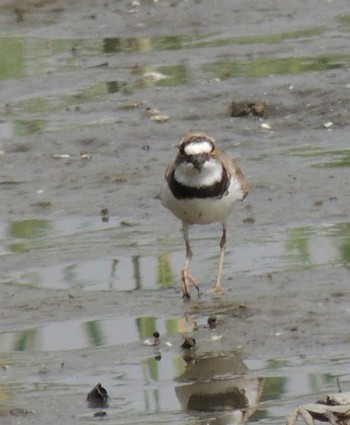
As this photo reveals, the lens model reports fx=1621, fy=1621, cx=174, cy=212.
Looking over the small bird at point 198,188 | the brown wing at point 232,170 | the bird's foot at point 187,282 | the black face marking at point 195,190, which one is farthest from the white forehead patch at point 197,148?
the bird's foot at point 187,282

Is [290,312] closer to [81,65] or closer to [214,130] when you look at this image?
[214,130]

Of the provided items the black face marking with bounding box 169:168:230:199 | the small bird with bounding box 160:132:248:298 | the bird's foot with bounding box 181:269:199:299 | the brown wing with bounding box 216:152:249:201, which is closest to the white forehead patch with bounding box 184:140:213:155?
the small bird with bounding box 160:132:248:298

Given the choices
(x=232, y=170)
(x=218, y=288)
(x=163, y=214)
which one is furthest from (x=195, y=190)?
(x=163, y=214)

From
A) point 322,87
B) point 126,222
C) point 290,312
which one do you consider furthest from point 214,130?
point 290,312

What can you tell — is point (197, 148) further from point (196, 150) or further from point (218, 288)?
point (218, 288)

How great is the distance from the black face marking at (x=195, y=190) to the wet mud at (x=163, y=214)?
0.48 m

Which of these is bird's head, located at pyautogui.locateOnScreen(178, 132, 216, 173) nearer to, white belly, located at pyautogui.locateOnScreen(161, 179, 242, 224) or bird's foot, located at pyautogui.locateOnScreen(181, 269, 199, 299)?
white belly, located at pyautogui.locateOnScreen(161, 179, 242, 224)

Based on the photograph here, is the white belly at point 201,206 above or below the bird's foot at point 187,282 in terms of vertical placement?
above

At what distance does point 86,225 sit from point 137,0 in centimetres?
710

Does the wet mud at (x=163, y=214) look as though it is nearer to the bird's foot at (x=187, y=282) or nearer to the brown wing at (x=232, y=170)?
the bird's foot at (x=187, y=282)

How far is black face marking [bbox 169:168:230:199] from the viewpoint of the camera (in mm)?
9203

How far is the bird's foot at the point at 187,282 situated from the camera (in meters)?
8.98

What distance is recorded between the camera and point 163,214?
35.2 feet

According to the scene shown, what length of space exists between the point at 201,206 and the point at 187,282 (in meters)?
0.51
